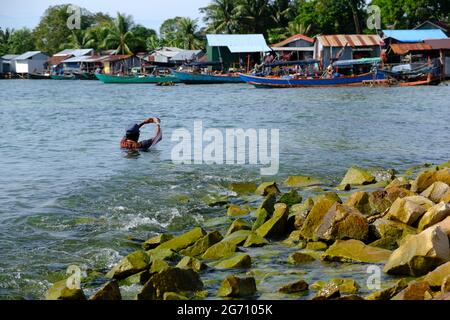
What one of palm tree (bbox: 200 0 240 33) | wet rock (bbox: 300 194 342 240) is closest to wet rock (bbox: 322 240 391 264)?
wet rock (bbox: 300 194 342 240)

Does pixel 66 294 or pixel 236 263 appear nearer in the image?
pixel 66 294

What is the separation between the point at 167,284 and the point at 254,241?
8.46ft

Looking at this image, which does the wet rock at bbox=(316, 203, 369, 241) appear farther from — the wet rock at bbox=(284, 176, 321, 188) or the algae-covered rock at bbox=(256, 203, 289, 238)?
the wet rock at bbox=(284, 176, 321, 188)

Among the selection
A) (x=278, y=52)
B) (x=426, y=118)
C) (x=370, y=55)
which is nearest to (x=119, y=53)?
(x=278, y=52)

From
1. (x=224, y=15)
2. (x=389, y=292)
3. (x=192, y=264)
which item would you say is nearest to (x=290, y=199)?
(x=192, y=264)

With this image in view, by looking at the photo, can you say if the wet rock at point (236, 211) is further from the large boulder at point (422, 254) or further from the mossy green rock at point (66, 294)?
the mossy green rock at point (66, 294)

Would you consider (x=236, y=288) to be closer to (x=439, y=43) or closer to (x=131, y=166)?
(x=131, y=166)

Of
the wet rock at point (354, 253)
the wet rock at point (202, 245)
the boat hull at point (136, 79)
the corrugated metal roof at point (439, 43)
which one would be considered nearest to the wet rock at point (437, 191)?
the wet rock at point (354, 253)

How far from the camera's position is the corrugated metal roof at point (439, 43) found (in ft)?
220

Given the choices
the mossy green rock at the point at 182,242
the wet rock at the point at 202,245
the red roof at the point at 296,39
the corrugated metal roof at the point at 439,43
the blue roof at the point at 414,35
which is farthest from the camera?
the red roof at the point at 296,39

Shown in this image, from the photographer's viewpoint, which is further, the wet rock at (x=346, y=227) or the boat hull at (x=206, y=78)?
the boat hull at (x=206, y=78)

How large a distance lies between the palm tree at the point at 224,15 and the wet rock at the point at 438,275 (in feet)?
270

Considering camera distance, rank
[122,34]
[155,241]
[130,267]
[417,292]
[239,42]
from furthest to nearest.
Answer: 1. [122,34]
2. [239,42]
3. [155,241]
4. [130,267]
5. [417,292]

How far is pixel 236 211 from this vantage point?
519 inches
